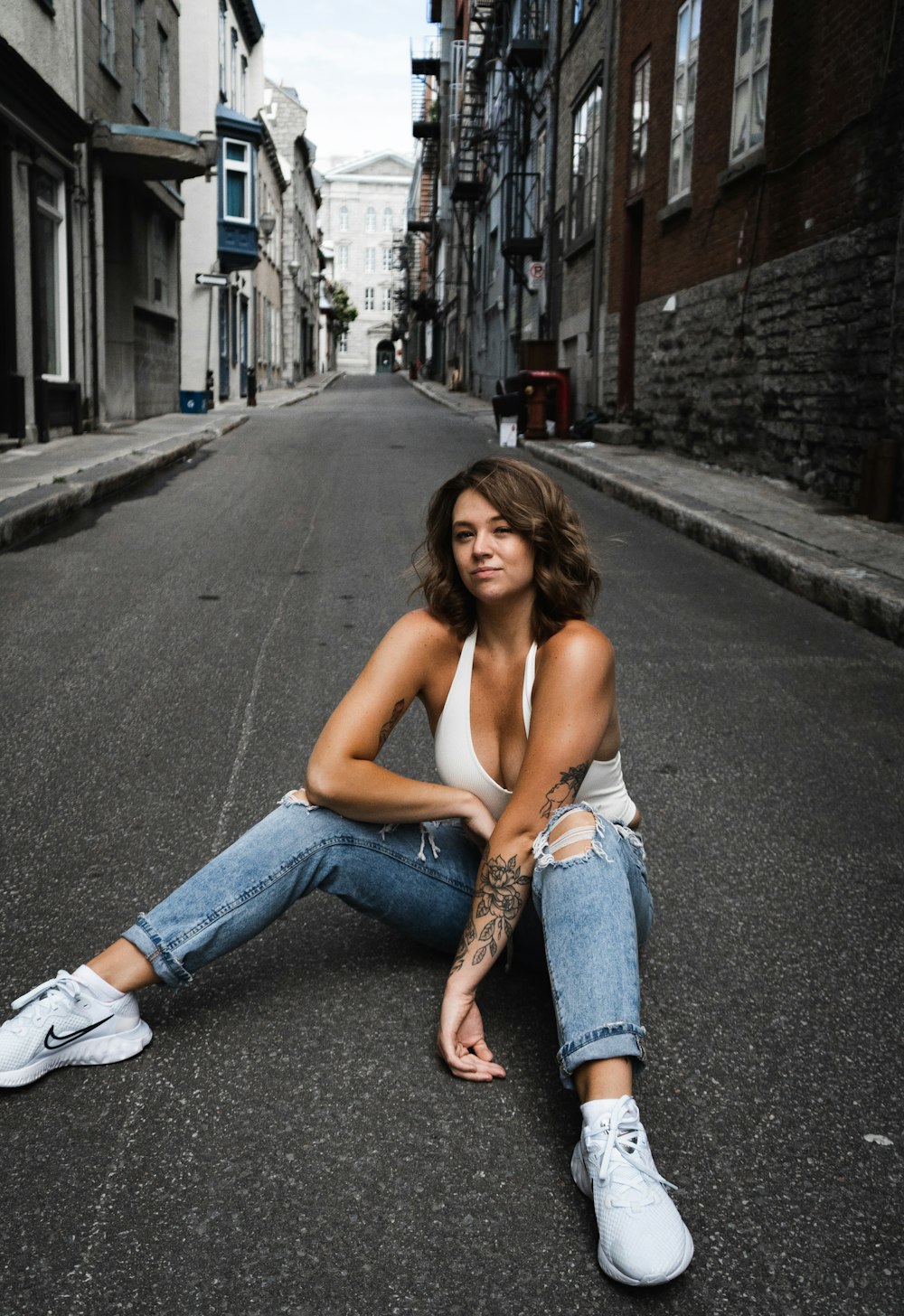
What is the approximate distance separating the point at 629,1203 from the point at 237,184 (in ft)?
99.8

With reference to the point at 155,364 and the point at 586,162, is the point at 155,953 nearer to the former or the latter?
the point at 586,162

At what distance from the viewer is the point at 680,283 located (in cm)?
1441

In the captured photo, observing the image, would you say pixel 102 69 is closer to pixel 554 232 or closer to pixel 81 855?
pixel 554 232

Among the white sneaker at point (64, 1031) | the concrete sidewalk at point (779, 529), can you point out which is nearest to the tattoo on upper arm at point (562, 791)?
the white sneaker at point (64, 1031)

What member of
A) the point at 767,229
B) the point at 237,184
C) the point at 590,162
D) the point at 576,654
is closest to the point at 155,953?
the point at 576,654

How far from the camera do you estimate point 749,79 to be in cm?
1200

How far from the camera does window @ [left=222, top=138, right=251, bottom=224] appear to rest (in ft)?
95.3

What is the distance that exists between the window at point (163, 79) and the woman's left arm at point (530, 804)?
71.5 ft

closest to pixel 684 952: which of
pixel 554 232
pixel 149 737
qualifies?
pixel 149 737

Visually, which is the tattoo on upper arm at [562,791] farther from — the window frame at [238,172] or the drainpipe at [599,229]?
the window frame at [238,172]

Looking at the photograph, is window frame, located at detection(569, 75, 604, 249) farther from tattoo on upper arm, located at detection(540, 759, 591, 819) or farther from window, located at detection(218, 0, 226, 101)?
tattoo on upper arm, located at detection(540, 759, 591, 819)

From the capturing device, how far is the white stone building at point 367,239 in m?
112

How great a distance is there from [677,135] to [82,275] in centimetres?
763

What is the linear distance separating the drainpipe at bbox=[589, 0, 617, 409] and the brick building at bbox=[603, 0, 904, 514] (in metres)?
0.88
